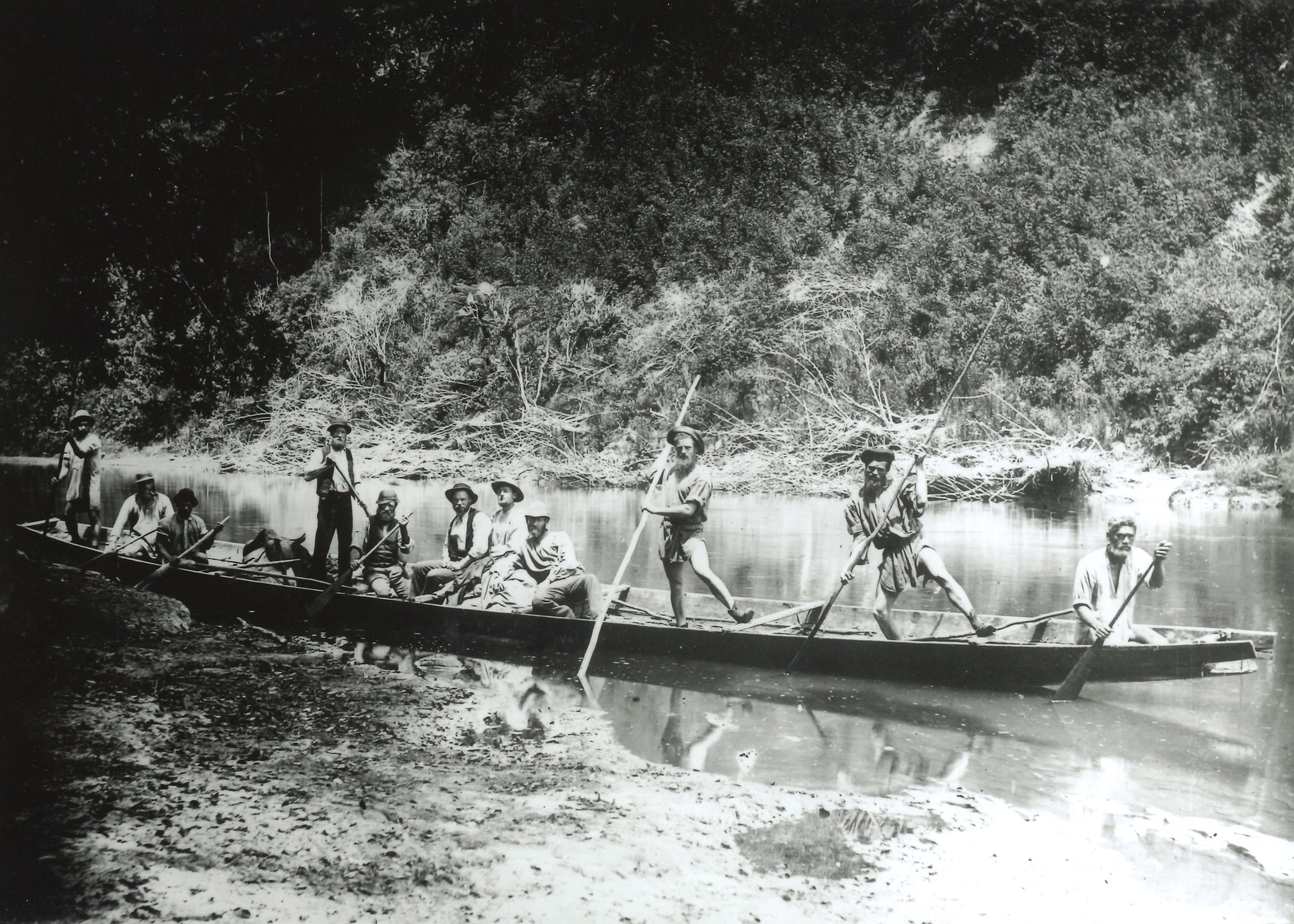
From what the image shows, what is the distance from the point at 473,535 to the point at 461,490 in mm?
245

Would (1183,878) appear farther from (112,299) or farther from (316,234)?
(112,299)

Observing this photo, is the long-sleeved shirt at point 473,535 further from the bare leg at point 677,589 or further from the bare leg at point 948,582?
the bare leg at point 948,582

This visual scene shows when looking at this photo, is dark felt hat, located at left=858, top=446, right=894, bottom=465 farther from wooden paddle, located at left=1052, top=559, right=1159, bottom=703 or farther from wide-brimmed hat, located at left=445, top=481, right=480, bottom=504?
wide-brimmed hat, located at left=445, top=481, right=480, bottom=504

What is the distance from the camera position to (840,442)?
3.70m

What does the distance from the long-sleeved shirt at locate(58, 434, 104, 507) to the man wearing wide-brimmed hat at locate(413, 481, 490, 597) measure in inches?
52.6

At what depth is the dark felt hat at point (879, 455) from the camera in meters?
3.62

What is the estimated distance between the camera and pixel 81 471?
3.59 meters

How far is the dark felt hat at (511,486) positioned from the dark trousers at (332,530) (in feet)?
2.07

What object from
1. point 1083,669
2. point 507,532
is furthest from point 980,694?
point 507,532

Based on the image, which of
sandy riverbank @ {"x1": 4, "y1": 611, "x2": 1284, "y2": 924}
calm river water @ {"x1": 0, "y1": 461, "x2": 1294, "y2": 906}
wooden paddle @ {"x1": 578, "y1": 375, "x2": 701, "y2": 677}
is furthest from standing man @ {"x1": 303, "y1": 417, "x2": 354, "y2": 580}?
wooden paddle @ {"x1": 578, "y1": 375, "x2": 701, "y2": 677}

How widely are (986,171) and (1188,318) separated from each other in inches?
34.8

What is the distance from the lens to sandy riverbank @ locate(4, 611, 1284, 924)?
2.27m

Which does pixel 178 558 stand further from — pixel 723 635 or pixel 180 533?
pixel 723 635

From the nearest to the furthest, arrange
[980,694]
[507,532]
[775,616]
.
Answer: [980,694] → [775,616] → [507,532]
